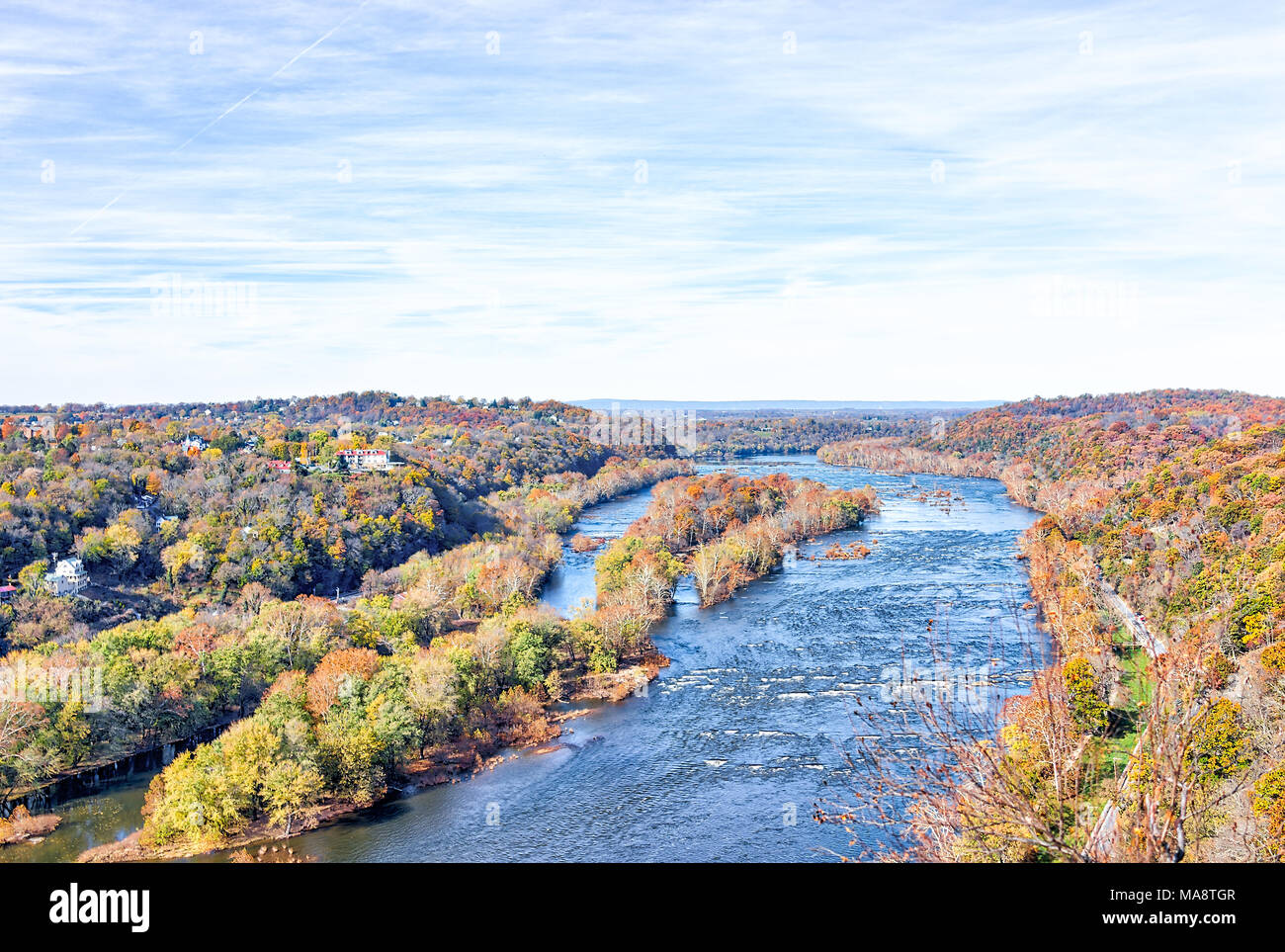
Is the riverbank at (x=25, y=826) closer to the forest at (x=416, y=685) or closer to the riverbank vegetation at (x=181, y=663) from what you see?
the riverbank vegetation at (x=181, y=663)

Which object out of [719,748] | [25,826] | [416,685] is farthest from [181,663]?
[719,748]

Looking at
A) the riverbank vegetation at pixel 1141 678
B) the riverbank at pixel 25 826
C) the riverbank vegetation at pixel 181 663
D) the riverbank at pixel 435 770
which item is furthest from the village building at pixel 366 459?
the riverbank vegetation at pixel 1141 678

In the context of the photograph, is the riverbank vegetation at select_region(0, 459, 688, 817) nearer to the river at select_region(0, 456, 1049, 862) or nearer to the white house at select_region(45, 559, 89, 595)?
the river at select_region(0, 456, 1049, 862)

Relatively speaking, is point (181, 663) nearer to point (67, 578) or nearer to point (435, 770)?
point (435, 770)

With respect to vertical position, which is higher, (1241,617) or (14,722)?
(1241,617)

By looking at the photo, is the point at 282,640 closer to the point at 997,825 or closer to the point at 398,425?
the point at 997,825
